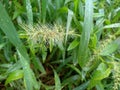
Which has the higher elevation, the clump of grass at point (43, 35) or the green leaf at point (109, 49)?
the clump of grass at point (43, 35)

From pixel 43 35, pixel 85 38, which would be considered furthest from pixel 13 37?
pixel 85 38

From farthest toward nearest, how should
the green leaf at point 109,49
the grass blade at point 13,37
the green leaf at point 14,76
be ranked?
the green leaf at point 109,49 < the green leaf at point 14,76 < the grass blade at point 13,37

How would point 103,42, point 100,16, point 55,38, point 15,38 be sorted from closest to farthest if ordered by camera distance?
point 15,38
point 55,38
point 103,42
point 100,16

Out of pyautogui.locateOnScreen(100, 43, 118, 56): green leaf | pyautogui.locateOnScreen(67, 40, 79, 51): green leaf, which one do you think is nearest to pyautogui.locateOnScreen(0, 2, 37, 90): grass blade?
pyautogui.locateOnScreen(67, 40, 79, 51): green leaf

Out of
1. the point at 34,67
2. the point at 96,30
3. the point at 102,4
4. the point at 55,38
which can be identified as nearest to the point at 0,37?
the point at 34,67

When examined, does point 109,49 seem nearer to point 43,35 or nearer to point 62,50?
point 62,50

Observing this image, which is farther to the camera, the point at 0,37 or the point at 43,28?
the point at 0,37

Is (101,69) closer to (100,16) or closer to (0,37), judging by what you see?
(100,16)

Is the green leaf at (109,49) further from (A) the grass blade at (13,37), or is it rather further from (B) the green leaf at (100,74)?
(A) the grass blade at (13,37)

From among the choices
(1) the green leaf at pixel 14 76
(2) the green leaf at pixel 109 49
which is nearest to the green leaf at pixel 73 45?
(2) the green leaf at pixel 109 49
